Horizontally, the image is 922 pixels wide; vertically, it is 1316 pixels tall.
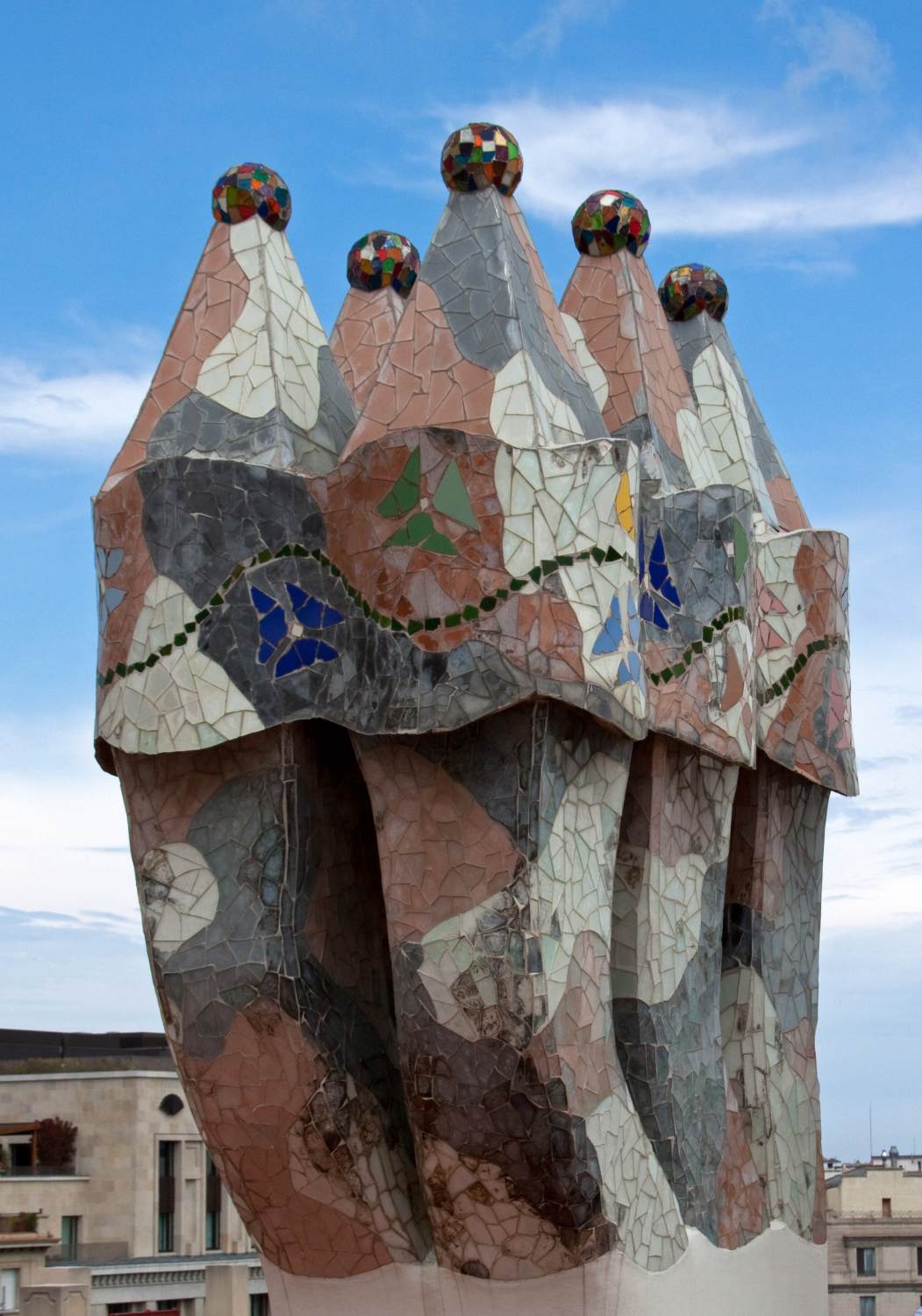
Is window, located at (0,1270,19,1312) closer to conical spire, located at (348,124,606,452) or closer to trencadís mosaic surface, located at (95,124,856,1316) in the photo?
trencadís mosaic surface, located at (95,124,856,1316)

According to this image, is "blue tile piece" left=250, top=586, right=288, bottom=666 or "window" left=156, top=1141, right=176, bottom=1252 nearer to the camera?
"blue tile piece" left=250, top=586, right=288, bottom=666

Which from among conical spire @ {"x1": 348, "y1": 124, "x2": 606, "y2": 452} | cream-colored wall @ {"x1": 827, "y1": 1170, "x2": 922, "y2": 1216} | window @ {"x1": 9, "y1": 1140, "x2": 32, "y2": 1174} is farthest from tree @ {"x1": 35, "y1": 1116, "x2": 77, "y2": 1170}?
conical spire @ {"x1": 348, "y1": 124, "x2": 606, "y2": 452}

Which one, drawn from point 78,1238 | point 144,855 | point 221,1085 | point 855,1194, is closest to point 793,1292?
point 221,1085

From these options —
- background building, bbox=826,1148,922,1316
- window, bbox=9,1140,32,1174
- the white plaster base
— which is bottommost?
background building, bbox=826,1148,922,1316

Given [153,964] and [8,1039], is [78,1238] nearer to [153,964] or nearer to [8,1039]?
[8,1039]

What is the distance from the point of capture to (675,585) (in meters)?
18.2

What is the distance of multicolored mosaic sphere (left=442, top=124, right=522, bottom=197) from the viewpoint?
58.2 ft

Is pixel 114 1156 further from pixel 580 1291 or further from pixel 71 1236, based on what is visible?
pixel 580 1291

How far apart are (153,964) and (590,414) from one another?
5.55 m

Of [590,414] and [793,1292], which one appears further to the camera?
[793,1292]

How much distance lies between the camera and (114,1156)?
38750 mm

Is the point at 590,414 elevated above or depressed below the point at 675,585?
above

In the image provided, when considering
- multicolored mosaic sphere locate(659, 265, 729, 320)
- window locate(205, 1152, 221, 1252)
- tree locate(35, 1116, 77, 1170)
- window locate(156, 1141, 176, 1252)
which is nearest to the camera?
multicolored mosaic sphere locate(659, 265, 729, 320)

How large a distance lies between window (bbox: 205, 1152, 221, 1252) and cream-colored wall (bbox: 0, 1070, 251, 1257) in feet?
1.14
